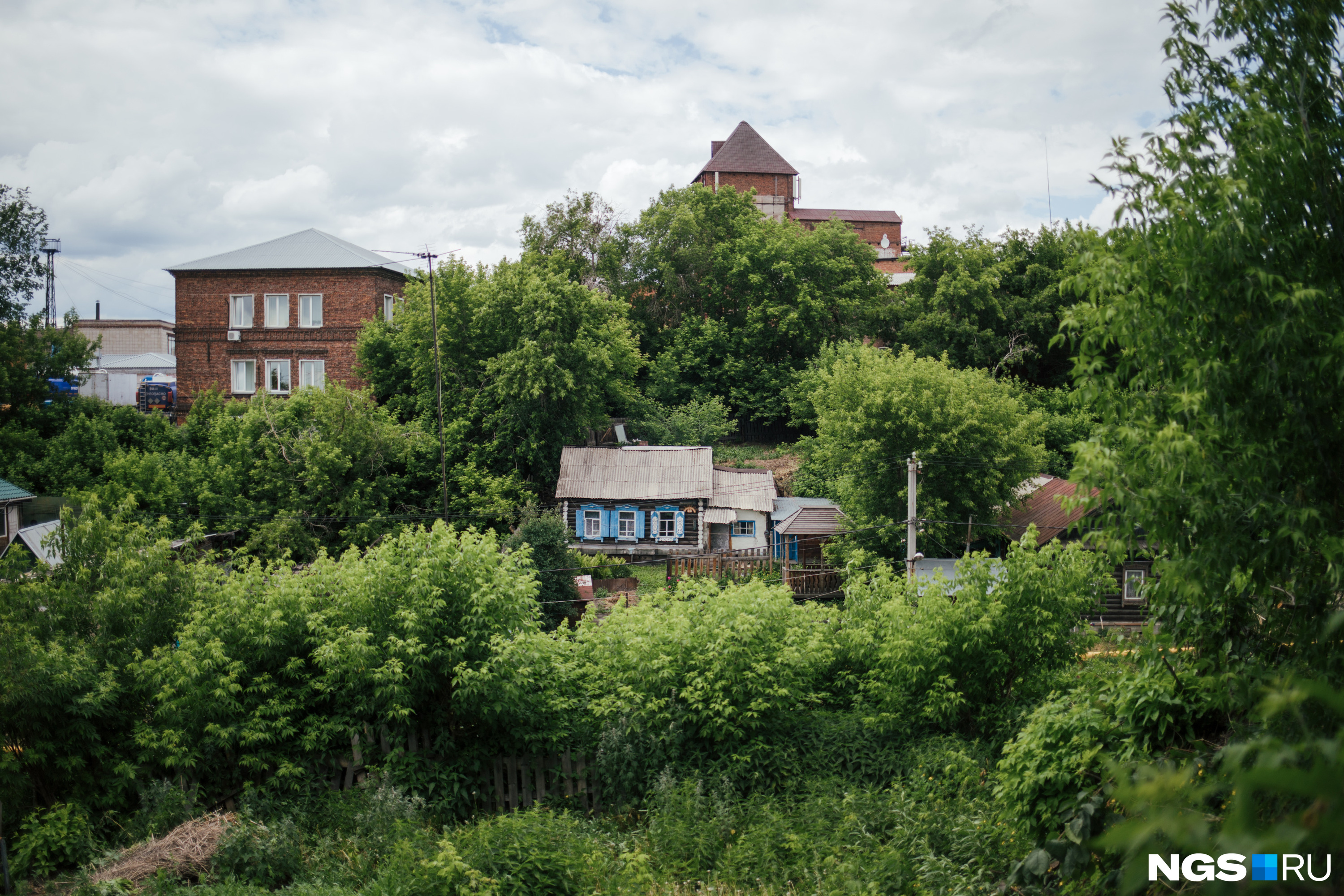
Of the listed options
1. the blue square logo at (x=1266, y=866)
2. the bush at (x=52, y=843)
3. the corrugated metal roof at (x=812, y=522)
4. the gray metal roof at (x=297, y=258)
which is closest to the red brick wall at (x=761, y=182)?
the gray metal roof at (x=297, y=258)

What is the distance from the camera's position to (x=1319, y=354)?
15.9 ft

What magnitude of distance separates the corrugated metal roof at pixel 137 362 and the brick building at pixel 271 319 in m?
8.97

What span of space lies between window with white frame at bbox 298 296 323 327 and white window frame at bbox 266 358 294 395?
175 cm

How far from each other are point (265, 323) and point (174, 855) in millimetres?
31069

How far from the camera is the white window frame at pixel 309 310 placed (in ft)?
117

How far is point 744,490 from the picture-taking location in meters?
30.0

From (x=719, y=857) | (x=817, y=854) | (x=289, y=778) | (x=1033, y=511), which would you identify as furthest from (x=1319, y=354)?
(x=1033, y=511)

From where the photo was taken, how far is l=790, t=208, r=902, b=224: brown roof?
66.8m

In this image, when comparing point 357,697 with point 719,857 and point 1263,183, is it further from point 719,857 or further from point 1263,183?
point 1263,183

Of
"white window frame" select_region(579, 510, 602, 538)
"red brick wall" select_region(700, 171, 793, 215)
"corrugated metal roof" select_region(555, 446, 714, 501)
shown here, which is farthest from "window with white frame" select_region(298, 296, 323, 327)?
"red brick wall" select_region(700, 171, 793, 215)

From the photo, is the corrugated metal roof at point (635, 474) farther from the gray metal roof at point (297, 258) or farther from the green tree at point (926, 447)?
the gray metal roof at point (297, 258)

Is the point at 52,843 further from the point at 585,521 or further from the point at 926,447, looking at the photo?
the point at 926,447

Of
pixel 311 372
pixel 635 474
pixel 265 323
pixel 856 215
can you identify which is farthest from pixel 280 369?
pixel 856 215

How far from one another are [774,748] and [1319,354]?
7.87 metres
